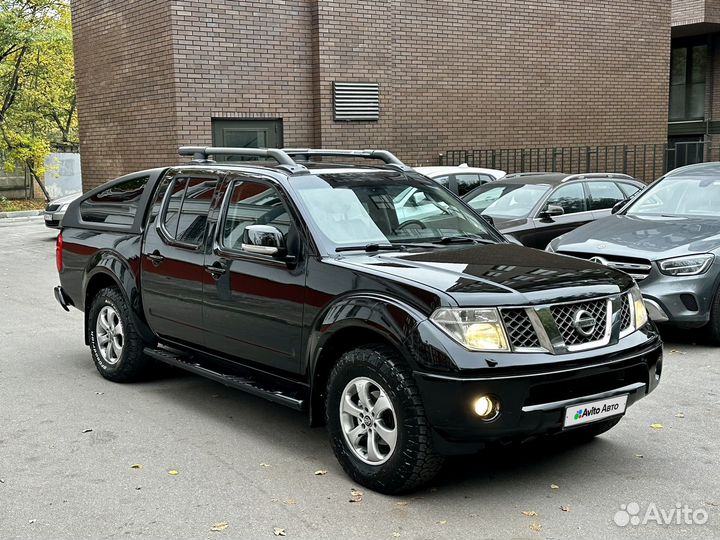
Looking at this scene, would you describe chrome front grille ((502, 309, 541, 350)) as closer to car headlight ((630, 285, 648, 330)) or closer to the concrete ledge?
car headlight ((630, 285, 648, 330))

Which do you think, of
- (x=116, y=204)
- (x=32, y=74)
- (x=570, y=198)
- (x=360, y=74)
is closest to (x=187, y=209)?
(x=116, y=204)

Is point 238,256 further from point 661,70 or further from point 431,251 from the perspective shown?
point 661,70

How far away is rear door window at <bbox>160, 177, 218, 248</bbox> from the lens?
6253mm

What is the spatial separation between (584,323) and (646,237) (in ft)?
13.7

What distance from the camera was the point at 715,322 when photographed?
805cm

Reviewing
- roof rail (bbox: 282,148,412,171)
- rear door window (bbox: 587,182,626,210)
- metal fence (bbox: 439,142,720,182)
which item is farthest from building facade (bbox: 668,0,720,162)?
roof rail (bbox: 282,148,412,171)

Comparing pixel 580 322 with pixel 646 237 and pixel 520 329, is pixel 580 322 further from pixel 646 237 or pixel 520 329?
pixel 646 237

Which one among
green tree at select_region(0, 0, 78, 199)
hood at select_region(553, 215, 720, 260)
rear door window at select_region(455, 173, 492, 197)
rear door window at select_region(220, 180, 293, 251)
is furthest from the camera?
green tree at select_region(0, 0, 78, 199)

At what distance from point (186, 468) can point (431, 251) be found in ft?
6.45

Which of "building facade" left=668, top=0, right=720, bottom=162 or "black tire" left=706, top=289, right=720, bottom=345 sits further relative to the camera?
"building facade" left=668, top=0, right=720, bottom=162

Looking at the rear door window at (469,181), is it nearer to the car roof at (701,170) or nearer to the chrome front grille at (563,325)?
the car roof at (701,170)

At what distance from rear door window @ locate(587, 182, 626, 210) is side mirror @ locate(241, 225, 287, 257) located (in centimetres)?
741

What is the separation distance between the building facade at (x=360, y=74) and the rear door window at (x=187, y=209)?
8257 millimetres

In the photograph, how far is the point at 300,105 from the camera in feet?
51.3
